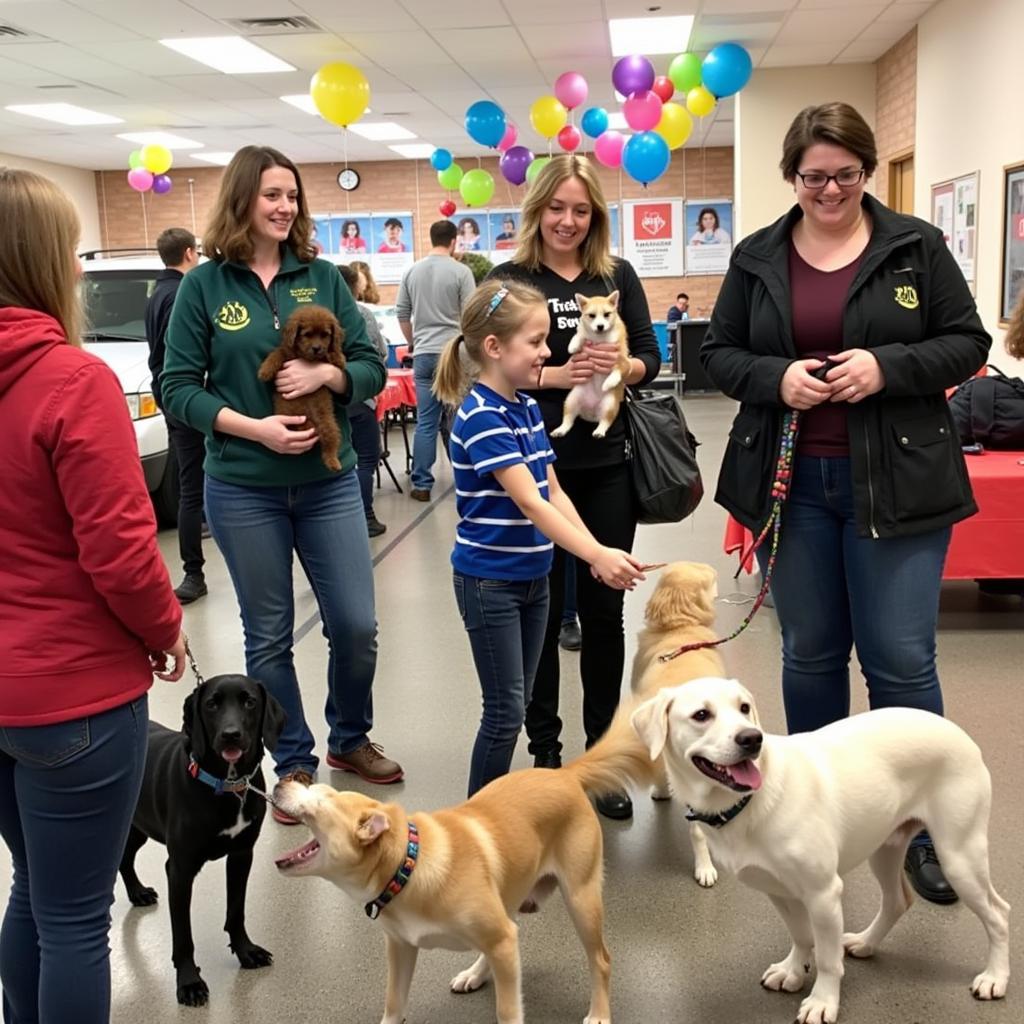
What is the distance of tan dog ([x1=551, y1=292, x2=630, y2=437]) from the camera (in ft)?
9.26

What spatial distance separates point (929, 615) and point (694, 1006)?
97cm

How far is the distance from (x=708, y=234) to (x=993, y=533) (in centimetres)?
1310

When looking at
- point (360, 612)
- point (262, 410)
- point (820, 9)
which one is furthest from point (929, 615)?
point (820, 9)

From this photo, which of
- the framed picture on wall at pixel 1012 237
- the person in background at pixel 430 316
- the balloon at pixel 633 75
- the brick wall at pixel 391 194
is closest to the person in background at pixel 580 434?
the person in background at pixel 430 316

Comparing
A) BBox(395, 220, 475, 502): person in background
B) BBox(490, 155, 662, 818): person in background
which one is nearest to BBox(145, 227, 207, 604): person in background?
BBox(395, 220, 475, 502): person in background

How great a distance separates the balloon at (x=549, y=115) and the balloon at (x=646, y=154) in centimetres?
85

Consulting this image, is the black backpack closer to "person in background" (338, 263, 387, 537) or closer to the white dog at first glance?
the white dog

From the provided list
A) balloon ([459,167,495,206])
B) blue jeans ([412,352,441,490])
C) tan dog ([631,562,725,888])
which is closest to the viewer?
tan dog ([631,562,725,888])

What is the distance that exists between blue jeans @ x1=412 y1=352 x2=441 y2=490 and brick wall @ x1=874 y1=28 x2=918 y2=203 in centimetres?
480

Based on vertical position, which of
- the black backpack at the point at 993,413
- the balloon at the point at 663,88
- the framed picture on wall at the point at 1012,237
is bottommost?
the black backpack at the point at 993,413

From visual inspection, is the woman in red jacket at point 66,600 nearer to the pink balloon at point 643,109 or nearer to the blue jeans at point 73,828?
the blue jeans at point 73,828

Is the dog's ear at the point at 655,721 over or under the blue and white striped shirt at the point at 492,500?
under

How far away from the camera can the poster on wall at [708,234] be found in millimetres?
16516

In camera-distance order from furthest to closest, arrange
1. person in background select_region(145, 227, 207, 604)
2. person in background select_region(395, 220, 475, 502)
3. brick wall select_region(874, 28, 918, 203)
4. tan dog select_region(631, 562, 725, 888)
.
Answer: brick wall select_region(874, 28, 918, 203)
person in background select_region(395, 220, 475, 502)
person in background select_region(145, 227, 207, 604)
tan dog select_region(631, 562, 725, 888)
